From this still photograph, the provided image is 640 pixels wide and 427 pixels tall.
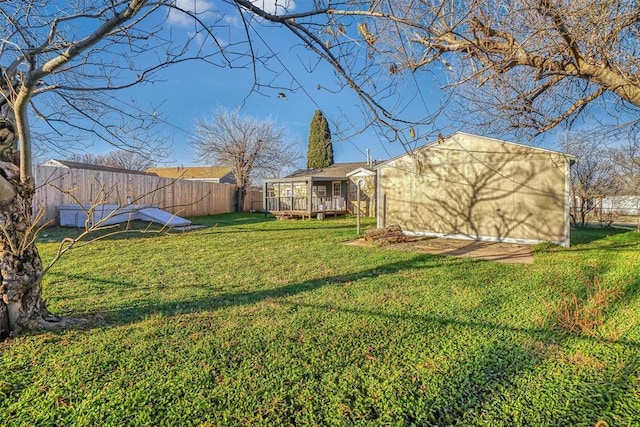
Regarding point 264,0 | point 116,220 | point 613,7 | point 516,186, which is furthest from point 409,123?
point 116,220

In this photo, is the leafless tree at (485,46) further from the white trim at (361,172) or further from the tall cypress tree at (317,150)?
the tall cypress tree at (317,150)

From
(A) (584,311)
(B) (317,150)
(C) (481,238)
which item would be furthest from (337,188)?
(A) (584,311)

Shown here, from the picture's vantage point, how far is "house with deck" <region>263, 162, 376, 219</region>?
18500 mm

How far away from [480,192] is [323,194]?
12.8 meters

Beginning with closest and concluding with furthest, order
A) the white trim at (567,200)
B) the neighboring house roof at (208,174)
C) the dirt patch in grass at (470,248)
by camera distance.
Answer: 1. the dirt patch in grass at (470,248)
2. the white trim at (567,200)
3. the neighboring house roof at (208,174)

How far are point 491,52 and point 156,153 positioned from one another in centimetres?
406

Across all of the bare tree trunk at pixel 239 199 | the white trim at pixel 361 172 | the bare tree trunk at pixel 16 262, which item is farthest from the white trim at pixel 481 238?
the bare tree trunk at pixel 239 199

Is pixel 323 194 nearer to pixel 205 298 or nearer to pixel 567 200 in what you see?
pixel 567 200

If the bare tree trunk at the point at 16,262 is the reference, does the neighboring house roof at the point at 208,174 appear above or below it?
above

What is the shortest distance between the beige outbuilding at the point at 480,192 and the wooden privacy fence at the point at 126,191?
672cm

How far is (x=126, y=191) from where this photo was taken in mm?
11227

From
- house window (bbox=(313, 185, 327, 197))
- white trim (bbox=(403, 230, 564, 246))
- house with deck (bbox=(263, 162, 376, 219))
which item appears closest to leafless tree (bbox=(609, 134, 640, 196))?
white trim (bbox=(403, 230, 564, 246))

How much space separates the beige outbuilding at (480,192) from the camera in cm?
958

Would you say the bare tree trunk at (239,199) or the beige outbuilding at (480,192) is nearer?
the beige outbuilding at (480,192)
